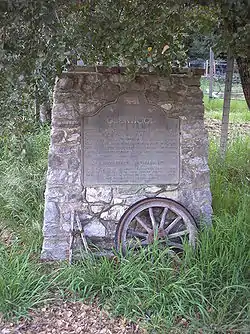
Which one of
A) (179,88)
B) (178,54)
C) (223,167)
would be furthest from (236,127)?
(178,54)

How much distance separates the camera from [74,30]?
2848 mm

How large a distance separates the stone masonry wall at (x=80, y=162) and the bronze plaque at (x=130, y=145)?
0.19 ft

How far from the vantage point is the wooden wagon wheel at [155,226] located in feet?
12.2

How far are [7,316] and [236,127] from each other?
685 centimetres

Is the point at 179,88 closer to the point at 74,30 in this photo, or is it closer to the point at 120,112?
the point at 120,112

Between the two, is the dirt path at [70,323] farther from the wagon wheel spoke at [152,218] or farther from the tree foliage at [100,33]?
the tree foliage at [100,33]

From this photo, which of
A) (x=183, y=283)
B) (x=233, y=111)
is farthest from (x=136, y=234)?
(x=233, y=111)

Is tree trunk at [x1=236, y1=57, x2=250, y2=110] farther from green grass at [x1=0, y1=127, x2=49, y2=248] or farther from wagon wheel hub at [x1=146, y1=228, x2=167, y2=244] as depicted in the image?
green grass at [x1=0, y1=127, x2=49, y2=248]

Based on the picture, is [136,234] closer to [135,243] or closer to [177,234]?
[135,243]

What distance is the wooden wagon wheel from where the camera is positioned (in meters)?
3.71

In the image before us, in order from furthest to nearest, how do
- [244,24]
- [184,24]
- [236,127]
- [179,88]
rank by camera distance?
1. [236,127]
2. [179,88]
3. [184,24]
4. [244,24]

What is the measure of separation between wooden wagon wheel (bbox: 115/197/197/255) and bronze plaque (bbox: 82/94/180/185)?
0.24 m

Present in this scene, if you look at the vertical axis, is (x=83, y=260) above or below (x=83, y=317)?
above

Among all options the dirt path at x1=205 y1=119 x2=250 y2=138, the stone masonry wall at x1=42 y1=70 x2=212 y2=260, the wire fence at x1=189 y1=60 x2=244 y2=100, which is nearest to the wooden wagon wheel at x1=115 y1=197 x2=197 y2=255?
the stone masonry wall at x1=42 y1=70 x2=212 y2=260
